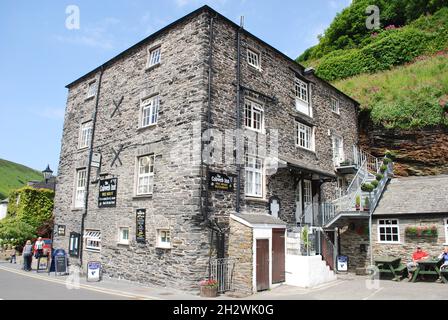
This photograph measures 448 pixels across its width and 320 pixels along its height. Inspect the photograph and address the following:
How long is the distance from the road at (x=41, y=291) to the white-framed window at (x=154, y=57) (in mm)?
9104

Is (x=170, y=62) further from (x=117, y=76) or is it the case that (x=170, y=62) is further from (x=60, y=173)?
(x=60, y=173)

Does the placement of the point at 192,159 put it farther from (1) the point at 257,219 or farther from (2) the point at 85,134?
(2) the point at 85,134

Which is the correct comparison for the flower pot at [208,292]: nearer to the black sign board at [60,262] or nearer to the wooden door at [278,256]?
the wooden door at [278,256]

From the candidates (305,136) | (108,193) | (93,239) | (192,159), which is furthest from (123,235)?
(305,136)

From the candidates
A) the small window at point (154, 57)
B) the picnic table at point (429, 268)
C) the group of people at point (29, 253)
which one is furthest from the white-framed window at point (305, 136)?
the group of people at point (29, 253)

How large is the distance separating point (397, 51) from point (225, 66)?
86.5ft

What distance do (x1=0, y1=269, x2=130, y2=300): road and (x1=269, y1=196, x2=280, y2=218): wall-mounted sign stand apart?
673 cm

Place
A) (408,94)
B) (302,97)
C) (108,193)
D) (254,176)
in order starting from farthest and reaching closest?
1. (408,94)
2. (302,97)
3. (108,193)
4. (254,176)

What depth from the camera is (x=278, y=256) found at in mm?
12750

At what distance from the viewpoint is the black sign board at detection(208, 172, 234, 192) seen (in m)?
12.3

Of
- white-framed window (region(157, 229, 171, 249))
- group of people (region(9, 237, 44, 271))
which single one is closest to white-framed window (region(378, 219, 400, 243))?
white-framed window (region(157, 229, 171, 249))

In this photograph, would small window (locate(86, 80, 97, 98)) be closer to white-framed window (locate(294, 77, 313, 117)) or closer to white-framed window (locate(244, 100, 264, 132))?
white-framed window (locate(244, 100, 264, 132))

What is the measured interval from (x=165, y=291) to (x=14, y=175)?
88.3m
